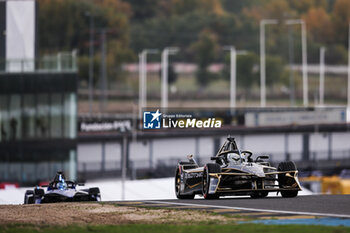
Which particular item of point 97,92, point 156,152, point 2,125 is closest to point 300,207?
point 2,125

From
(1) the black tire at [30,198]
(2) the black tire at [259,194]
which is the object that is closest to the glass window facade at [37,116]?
(1) the black tire at [30,198]

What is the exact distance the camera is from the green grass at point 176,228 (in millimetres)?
21422

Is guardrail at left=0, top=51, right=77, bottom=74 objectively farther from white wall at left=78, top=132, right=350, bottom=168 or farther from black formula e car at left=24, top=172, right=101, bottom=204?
black formula e car at left=24, top=172, right=101, bottom=204

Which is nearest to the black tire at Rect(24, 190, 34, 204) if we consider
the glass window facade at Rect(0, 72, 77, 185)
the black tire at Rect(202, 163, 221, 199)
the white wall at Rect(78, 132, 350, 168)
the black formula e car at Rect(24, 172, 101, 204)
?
the black formula e car at Rect(24, 172, 101, 204)

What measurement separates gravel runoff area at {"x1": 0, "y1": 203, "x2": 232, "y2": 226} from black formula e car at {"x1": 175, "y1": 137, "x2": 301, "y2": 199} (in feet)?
8.93

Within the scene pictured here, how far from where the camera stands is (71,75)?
6925 cm


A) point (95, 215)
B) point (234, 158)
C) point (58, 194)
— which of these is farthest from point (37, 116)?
point (95, 215)

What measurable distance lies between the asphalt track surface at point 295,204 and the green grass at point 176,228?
2592 millimetres

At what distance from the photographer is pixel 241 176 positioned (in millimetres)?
28344

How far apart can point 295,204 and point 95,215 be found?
5717 mm

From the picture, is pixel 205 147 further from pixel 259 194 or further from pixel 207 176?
pixel 207 176

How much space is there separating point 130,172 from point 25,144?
39.0 feet

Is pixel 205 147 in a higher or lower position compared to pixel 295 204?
lower

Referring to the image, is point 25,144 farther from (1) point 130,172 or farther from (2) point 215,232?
(2) point 215,232
